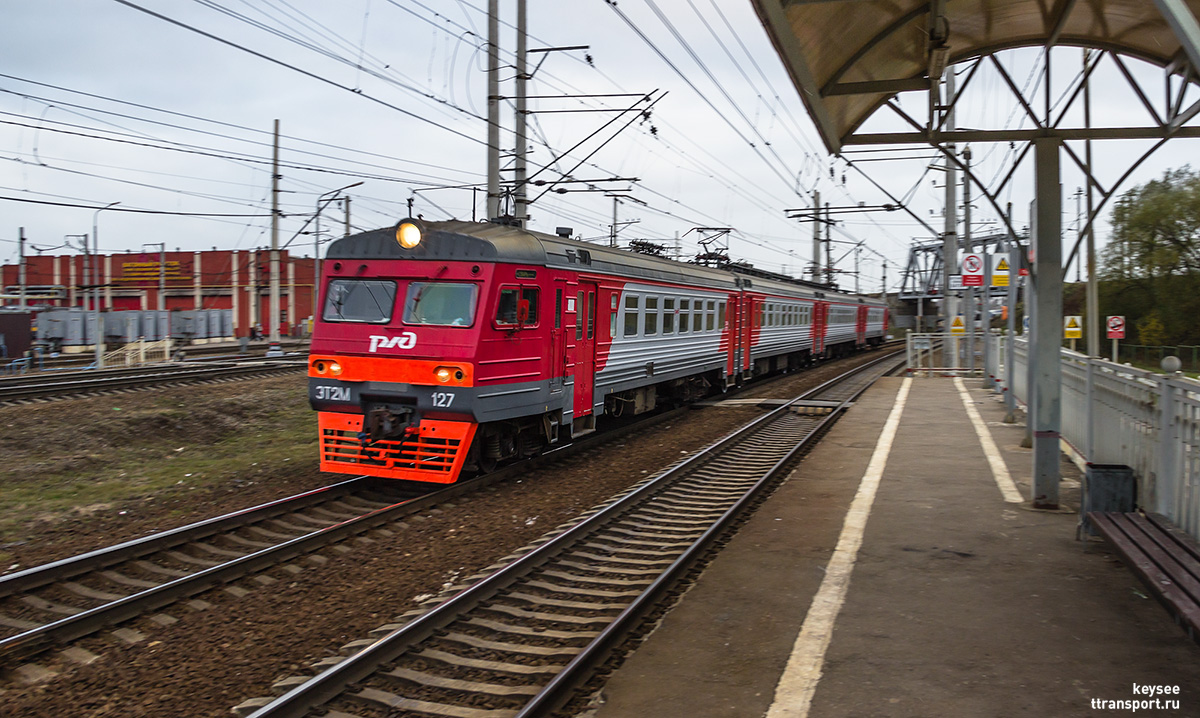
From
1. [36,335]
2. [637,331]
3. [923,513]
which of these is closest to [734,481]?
[923,513]

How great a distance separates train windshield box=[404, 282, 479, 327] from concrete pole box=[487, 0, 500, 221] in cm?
692

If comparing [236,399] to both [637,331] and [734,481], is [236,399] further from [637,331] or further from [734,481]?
[734,481]

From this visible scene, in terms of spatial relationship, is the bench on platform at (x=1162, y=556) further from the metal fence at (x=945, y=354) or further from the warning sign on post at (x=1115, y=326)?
the warning sign on post at (x=1115, y=326)

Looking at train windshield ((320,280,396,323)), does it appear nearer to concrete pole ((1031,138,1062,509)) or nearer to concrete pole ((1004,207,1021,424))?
concrete pole ((1031,138,1062,509))

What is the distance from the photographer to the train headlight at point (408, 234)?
990 centimetres

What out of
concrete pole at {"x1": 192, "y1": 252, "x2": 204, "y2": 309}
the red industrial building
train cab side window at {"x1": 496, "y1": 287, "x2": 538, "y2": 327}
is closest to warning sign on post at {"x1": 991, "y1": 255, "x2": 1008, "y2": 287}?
train cab side window at {"x1": 496, "y1": 287, "x2": 538, "y2": 327}

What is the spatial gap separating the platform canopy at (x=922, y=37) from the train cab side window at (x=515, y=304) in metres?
3.83

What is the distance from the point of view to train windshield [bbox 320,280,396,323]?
32.6ft

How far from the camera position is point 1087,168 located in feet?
29.0

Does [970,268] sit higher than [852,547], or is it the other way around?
[970,268]

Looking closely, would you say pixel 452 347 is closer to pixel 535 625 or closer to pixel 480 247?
pixel 480 247

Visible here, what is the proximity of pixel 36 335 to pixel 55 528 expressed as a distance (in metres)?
34.0

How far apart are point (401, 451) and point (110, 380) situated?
41.7 feet

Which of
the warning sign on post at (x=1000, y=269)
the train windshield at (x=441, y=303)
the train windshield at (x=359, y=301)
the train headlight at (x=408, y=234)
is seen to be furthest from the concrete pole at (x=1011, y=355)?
the train windshield at (x=359, y=301)
